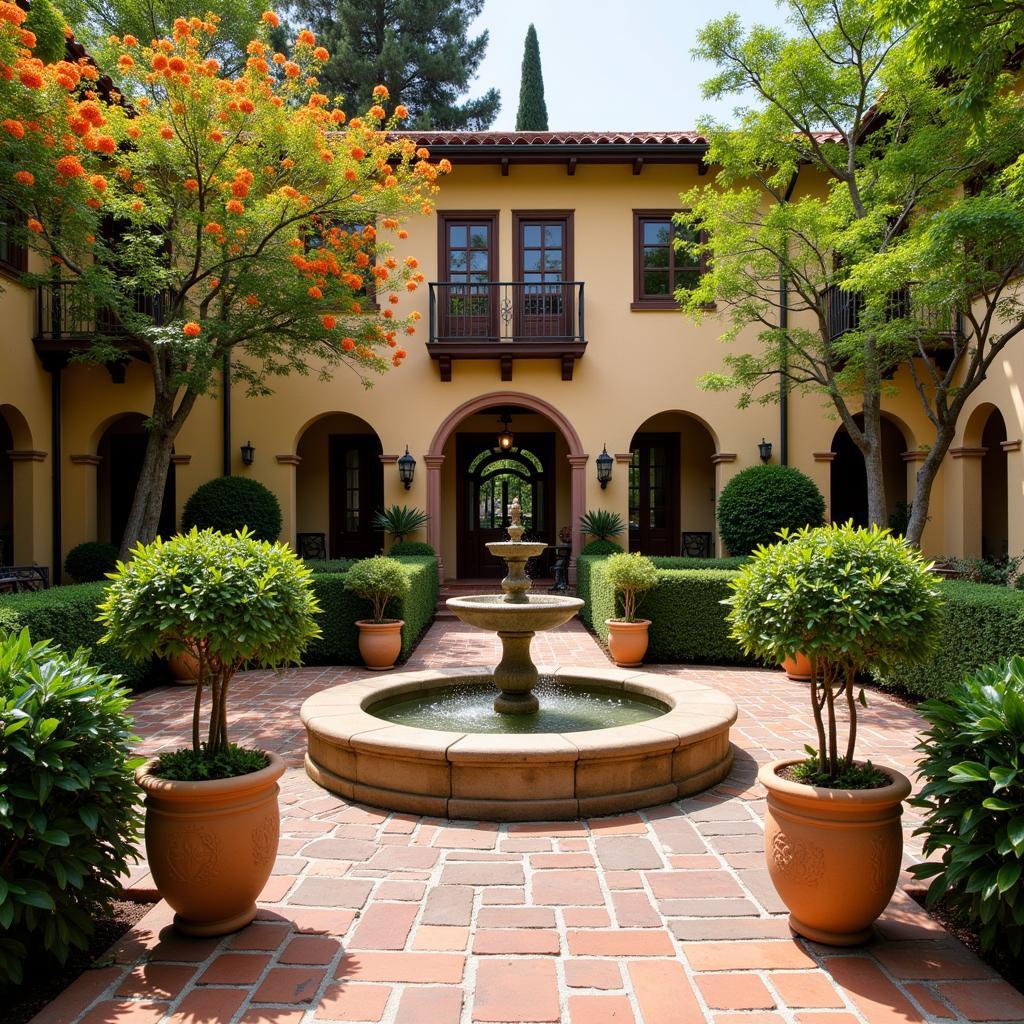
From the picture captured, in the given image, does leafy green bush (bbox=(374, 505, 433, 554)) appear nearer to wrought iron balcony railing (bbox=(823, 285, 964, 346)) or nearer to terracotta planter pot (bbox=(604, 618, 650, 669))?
terracotta planter pot (bbox=(604, 618, 650, 669))

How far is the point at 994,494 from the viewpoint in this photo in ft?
47.6

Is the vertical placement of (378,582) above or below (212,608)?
below

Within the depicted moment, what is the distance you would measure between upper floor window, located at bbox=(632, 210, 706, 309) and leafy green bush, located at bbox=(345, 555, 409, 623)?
24.9ft

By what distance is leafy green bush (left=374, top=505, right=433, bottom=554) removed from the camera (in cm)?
1303

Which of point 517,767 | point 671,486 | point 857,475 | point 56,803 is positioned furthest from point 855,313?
point 56,803

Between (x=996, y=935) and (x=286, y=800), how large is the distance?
377 centimetres

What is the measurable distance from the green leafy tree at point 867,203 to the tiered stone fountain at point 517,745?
16.5 feet

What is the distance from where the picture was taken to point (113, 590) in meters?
3.30

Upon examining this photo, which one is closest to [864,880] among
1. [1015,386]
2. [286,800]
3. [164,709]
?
[286,800]

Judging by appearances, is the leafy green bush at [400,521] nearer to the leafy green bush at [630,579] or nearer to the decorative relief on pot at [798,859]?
the leafy green bush at [630,579]

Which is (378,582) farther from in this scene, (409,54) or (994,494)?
(409,54)

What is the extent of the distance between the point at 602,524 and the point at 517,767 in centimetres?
902

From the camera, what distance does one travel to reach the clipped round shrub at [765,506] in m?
11.7

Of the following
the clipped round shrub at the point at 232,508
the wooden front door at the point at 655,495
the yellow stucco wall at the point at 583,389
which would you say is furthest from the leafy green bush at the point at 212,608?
the wooden front door at the point at 655,495
